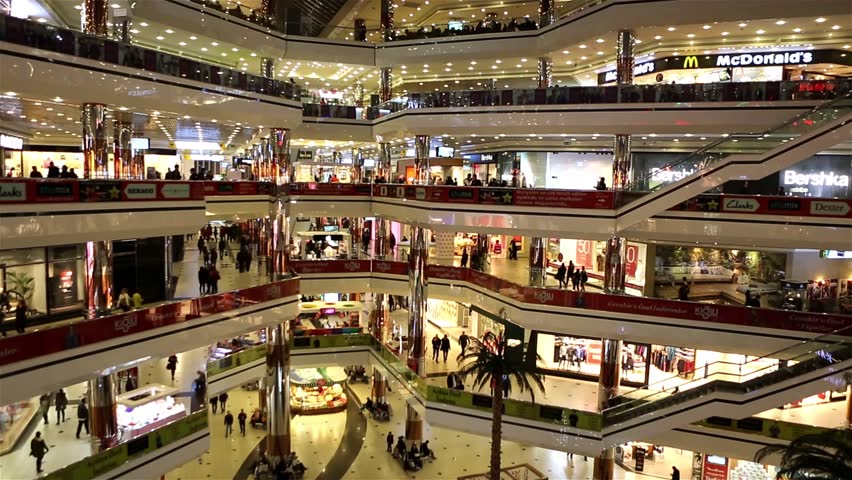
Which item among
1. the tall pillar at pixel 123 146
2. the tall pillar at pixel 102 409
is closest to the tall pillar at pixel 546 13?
the tall pillar at pixel 123 146

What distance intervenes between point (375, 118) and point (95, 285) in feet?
42.8

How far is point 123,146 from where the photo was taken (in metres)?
22.2

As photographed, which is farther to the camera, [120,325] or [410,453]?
[410,453]

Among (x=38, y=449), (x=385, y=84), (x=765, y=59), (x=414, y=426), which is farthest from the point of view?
(x=385, y=84)

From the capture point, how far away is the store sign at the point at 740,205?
50.9ft

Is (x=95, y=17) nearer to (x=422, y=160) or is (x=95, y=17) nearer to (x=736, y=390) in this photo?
(x=422, y=160)

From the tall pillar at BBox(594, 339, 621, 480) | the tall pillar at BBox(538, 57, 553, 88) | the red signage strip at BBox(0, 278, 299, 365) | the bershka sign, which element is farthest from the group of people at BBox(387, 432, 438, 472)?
the bershka sign

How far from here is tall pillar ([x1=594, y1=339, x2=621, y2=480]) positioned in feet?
61.6

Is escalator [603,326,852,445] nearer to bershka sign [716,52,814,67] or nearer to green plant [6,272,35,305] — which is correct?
bershka sign [716,52,814,67]

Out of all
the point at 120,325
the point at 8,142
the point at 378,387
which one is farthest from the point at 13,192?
the point at 378,387

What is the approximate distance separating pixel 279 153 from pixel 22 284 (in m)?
8.69

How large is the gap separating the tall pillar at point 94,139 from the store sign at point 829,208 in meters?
17.9

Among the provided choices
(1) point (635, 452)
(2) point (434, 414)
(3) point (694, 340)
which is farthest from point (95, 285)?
(1) point (635, 452)

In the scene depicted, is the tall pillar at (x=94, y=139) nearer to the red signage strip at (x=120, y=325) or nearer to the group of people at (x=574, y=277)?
the red signage strip at (x=120, y=325)
